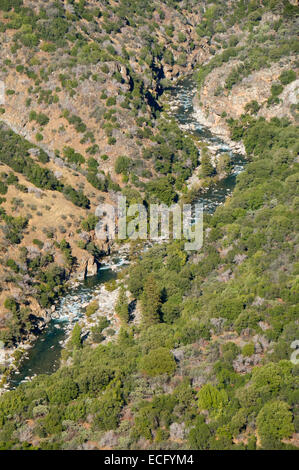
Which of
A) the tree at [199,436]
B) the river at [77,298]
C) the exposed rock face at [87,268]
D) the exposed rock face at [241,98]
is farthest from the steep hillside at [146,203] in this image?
the river at [77,298]

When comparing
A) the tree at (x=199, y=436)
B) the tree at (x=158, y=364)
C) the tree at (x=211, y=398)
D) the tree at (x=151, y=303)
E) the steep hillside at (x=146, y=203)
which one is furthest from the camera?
the tree at (x=151, y=303)

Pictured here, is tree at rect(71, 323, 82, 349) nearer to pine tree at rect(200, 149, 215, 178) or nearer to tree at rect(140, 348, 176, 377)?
tree at rect(140, 348, 176, 377)

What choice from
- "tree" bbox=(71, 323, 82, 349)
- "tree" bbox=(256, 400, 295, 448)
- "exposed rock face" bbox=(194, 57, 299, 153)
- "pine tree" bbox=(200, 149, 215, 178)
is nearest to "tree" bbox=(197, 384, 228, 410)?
"tree" bbox=(256, 400, 295, 448)

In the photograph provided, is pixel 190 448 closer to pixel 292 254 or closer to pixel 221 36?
pixel 292 254

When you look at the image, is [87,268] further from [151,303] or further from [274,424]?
[274,424]

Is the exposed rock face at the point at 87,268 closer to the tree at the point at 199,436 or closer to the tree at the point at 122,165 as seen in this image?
the tree at the point at 122,165

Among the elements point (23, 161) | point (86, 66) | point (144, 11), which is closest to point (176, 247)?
point (23, 161)
